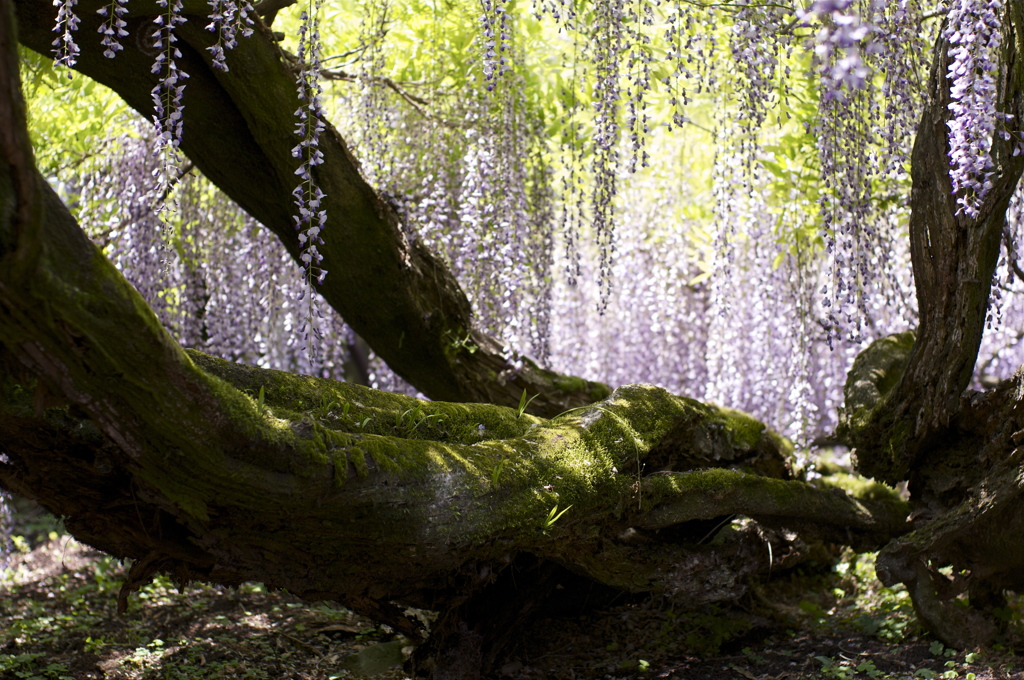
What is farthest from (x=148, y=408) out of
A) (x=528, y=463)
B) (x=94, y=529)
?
(x=528, y=463)

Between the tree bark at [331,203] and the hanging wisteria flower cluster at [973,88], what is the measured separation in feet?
7.21

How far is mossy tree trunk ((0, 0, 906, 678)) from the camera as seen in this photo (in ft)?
6.04

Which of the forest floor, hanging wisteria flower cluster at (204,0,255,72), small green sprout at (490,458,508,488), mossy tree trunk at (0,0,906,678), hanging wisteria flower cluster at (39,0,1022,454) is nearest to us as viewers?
mossy tree trunk at (0,0,906,678)

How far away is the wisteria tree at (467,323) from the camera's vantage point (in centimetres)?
214

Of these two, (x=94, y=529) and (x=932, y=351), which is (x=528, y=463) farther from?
(x=932, y=351)

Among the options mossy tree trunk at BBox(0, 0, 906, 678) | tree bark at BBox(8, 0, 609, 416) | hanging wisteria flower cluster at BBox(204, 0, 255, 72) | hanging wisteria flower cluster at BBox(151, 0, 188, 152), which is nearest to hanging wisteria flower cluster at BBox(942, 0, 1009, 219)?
mossy tree trunk at BBox(0, 0, 906, 678)

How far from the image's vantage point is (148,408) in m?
1.96

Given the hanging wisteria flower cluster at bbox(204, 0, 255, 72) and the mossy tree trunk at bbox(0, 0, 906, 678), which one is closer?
the mossy tree trunk at bbox(0, 0, 906, 678)

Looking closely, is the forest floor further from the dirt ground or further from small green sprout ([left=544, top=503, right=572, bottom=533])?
small green sprout ([left=544, top=503, right=572, bottom=533])

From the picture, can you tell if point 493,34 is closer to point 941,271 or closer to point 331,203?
point 331,203

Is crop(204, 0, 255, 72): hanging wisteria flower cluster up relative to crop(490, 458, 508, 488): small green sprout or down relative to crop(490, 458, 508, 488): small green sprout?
up

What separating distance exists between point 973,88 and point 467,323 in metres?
2.46

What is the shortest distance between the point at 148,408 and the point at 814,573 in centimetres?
356

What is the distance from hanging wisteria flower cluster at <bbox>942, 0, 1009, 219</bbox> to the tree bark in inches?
86.5
